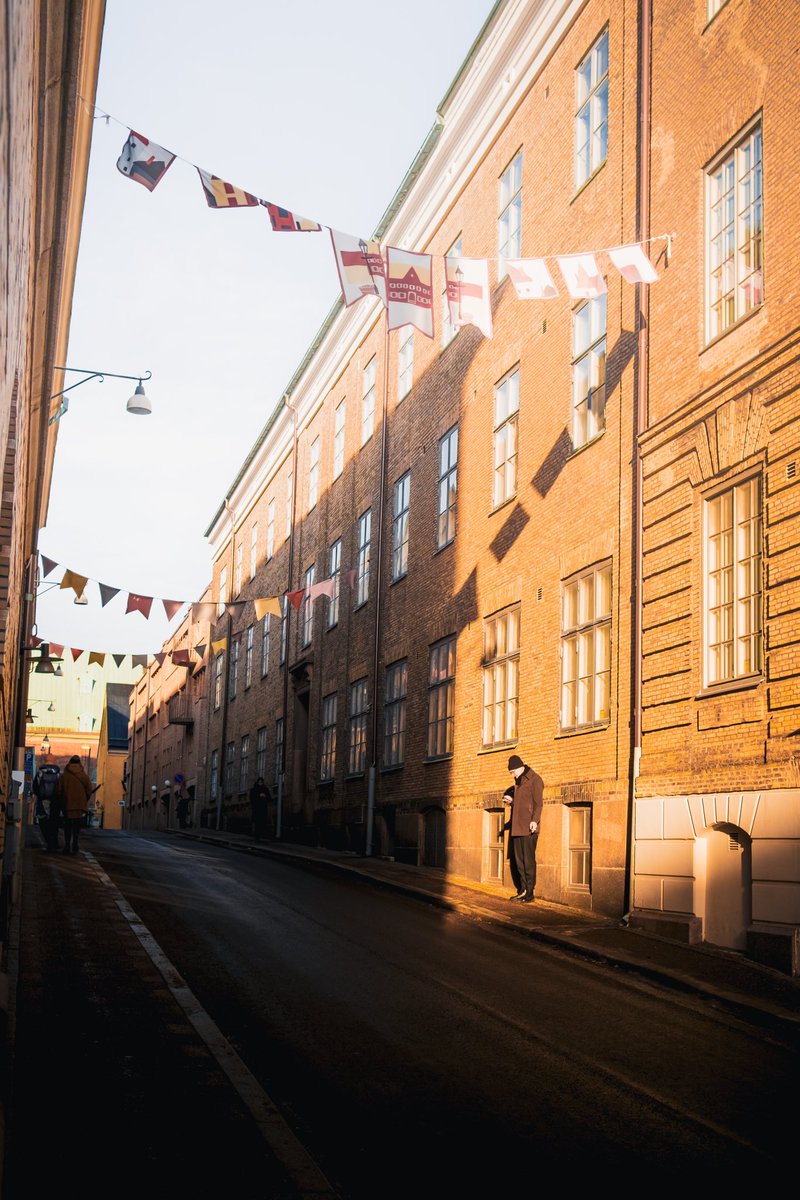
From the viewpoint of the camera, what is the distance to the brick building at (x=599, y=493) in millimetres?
13500

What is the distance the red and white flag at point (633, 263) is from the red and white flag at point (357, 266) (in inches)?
105

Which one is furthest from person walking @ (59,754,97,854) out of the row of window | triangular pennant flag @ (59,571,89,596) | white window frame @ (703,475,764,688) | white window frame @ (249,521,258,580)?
white window frame @ (249,521,258,580)

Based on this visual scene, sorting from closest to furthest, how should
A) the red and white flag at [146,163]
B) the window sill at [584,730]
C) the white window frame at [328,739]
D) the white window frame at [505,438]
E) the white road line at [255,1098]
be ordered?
the white road line at [255,1098], the red and white flag at [146,163], the window sill at [584,730], the white window frame at [505,438], the white window frame at [328,739]

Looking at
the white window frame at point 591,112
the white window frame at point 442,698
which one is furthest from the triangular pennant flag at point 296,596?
the white window frame at point 591,112

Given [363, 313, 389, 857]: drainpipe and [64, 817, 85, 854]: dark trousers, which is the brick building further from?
[64, 817, 85, 854]: dark trousers

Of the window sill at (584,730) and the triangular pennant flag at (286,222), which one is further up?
the triangular pennant flag at (286,222)

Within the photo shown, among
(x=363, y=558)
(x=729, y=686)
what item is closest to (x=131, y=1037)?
(x=729, y=686)

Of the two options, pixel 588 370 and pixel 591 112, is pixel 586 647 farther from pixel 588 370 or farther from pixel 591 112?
pixel 591 112

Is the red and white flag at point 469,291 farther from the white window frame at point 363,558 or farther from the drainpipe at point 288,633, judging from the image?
the drainpipe at point 288,633

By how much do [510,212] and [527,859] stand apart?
10621 millimetres

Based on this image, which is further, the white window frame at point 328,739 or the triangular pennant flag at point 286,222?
the white window frame at point 328,739

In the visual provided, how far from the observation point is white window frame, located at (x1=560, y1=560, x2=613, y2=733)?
16.8 metres

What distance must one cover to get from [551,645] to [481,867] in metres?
4.16

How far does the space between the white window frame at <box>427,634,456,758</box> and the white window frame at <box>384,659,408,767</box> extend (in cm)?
157
